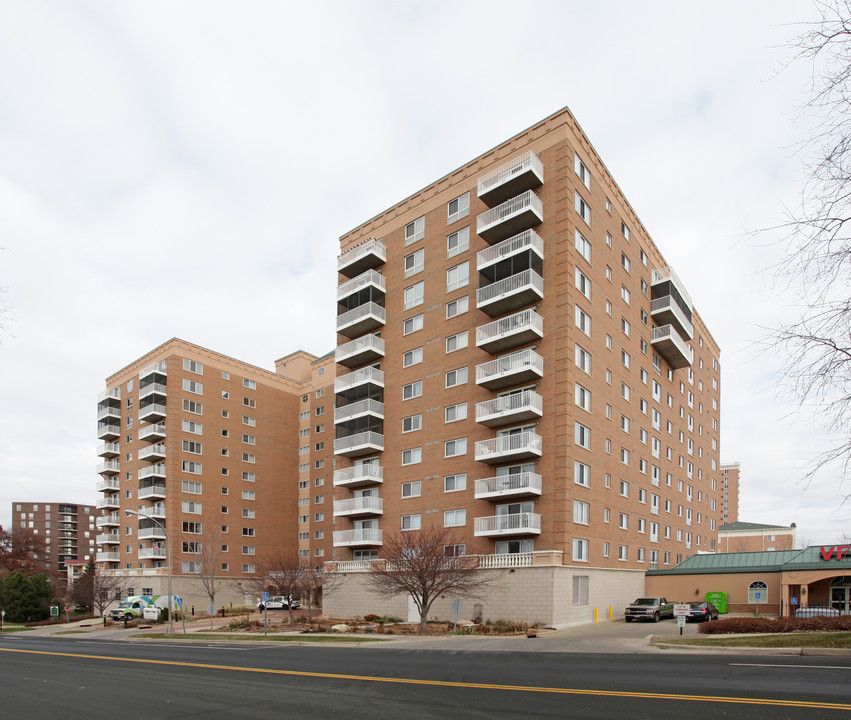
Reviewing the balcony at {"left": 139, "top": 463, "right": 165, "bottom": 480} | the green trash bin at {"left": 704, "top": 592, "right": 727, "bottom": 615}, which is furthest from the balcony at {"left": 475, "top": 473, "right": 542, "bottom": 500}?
the balcony at {"left": 139, "top": 463, "right": 165, "bottom": 480}

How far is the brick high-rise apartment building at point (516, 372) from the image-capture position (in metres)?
36.4

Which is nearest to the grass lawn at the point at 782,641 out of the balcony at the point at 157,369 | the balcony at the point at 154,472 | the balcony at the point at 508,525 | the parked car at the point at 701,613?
the balcony at the point at 508,525

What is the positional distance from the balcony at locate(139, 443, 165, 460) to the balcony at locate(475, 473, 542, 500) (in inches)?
1717

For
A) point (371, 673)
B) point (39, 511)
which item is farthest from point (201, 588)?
point (39, 511)

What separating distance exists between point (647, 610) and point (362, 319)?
26119 mm

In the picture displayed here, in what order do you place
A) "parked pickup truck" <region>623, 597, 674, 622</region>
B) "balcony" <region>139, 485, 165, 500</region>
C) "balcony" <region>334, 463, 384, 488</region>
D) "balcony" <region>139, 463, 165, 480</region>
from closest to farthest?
"parked pickup truck" <region>623, 597, 674, 622</region>
"balcony" <region>334, 463, 384, 488</region>
"balcony" <region>139, 485, 165, 500</region>
"balcony" <region>139, 463, 165, 480</region>

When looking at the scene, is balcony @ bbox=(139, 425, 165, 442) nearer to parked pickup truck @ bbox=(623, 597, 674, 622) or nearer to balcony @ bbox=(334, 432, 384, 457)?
balcony @ bbox=(334, 432, 384, 457)

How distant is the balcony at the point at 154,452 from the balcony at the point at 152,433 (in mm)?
1129

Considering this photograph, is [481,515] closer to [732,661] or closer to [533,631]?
[533,631]

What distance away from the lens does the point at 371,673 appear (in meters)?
16.0

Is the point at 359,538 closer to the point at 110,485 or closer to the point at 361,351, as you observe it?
the point at 361,351

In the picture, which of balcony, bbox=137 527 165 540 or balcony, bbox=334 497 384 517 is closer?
balcony, bbox=334 497 384 517

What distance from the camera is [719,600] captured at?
41812mm

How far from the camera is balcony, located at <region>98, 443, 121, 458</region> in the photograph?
77.6 meters
